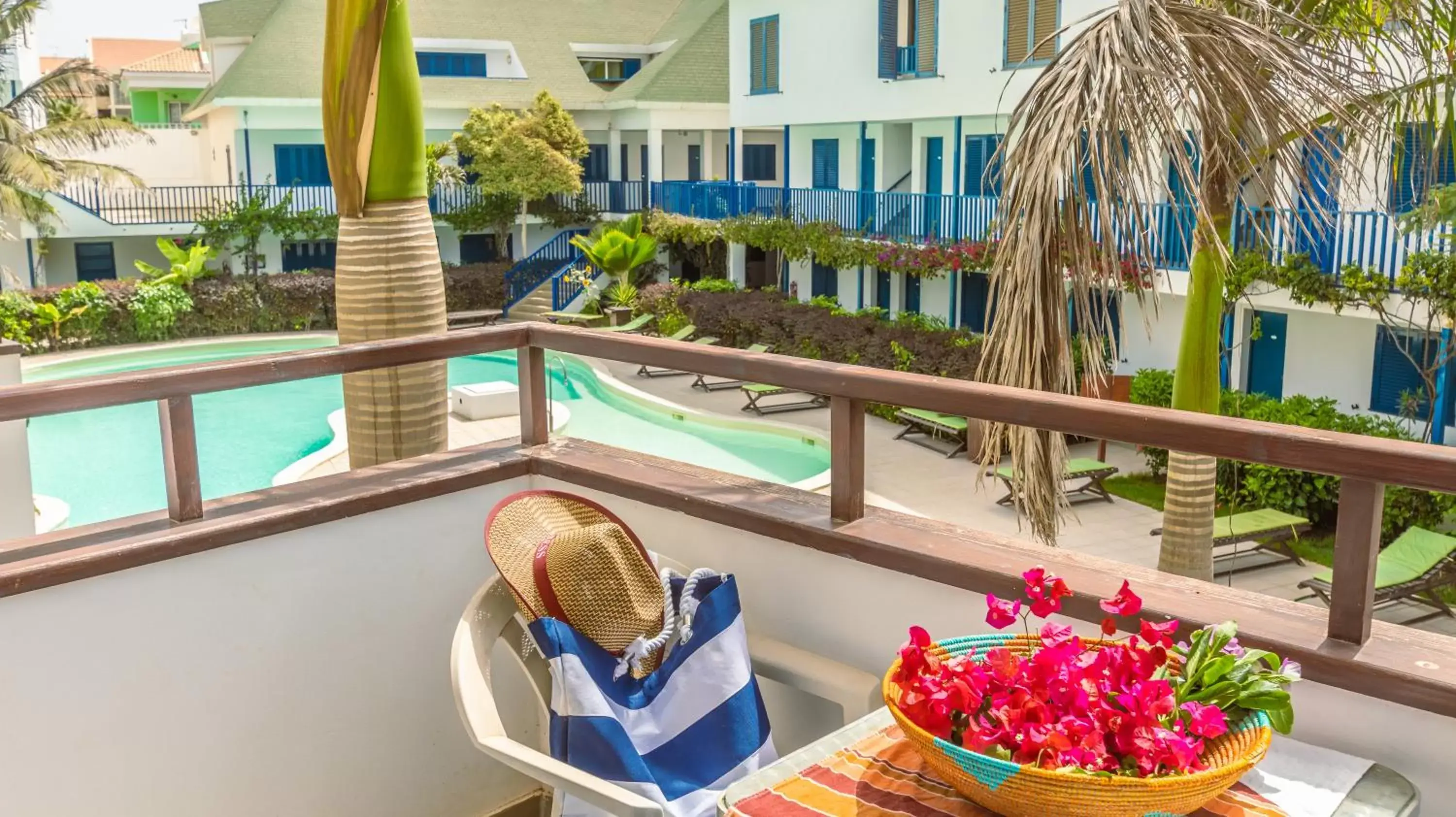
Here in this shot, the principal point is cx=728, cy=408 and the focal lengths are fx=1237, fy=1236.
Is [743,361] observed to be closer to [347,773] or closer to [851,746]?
[851,746]

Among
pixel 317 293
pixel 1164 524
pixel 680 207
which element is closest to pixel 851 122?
pixel 680 207

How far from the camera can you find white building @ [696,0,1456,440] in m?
14.7

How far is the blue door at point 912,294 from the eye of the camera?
866 inches

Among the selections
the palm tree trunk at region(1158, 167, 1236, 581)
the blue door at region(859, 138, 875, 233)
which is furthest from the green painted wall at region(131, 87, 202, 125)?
the palm tree trunk at region(1158, 167, 1236, 581)

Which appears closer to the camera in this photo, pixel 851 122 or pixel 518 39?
pixel 851 122

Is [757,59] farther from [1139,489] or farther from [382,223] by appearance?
[382,223]

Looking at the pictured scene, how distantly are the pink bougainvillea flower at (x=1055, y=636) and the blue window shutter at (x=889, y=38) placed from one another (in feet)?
65.7

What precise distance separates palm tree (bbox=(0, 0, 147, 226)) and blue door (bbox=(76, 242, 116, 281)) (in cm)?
189

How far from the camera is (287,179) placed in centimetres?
2975

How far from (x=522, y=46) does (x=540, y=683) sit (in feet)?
105

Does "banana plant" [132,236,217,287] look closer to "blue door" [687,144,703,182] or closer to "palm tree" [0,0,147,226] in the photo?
"palm tree" [0,0,147,226]

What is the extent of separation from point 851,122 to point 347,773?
68.5ft

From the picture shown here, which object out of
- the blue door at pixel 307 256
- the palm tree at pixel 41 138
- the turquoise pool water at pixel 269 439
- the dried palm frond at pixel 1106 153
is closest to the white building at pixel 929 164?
the turquoise pool water at pixel 269 439

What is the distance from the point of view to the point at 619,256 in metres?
25.8
